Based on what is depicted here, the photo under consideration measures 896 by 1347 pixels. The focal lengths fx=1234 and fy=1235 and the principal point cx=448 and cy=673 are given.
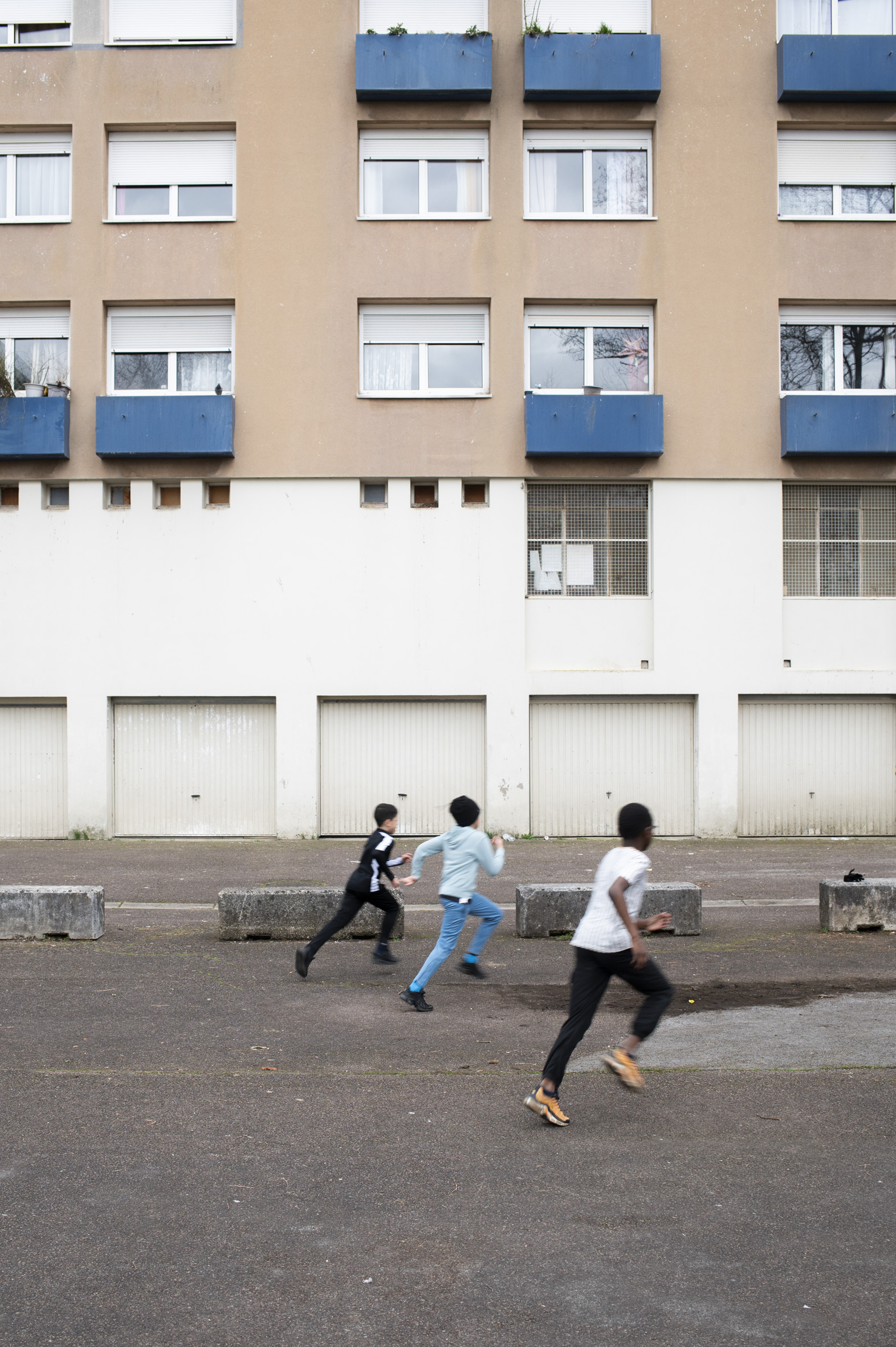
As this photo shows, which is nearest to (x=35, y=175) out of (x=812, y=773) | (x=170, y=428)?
(x=170, y=428)

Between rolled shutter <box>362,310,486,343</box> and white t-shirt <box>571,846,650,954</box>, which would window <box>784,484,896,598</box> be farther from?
white t-shirt <box>571,846,650,954</box>

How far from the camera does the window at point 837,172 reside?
67.3 ft

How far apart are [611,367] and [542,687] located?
215 inches

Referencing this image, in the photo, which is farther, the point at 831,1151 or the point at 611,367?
the point at 611,367

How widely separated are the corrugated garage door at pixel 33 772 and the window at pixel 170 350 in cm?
562

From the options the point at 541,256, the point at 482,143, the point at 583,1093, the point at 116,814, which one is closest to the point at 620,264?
the point at 541,256

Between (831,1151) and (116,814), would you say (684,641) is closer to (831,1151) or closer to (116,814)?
(116,814)

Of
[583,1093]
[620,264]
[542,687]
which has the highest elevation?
[620,264]

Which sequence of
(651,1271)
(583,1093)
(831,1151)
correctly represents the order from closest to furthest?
(651,1271) → (831,1151) → (583,1093)

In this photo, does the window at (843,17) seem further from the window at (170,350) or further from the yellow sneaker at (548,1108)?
the yellow sneaker at (548,1108)

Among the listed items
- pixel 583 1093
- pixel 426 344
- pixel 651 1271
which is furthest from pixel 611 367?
pixel 651 1271

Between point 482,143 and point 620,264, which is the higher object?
point 482,143

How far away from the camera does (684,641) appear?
20.2 metres

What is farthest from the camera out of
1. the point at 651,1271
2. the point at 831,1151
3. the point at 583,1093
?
the point at 583,1093
